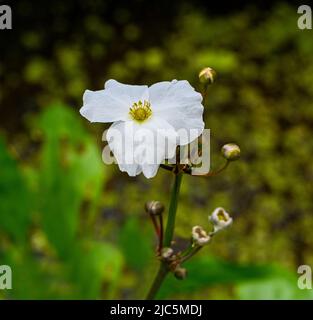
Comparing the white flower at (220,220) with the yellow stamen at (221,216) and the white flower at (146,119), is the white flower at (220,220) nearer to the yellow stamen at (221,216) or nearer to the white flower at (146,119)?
the yellow stamen at (221,216)

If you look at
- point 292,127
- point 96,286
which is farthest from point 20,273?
point 292,127

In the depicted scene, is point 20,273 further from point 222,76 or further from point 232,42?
point 232,42

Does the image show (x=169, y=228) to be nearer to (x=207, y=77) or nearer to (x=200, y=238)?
(x=200, y=238)

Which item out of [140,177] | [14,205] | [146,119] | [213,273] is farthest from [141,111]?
[140,177]

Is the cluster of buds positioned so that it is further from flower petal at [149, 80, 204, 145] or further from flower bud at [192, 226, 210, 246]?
flower petal at [149, 80, 204, 145]

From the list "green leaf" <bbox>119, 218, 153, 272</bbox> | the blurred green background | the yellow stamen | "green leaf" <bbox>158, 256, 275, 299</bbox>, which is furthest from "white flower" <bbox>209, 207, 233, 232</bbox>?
"green leaf" <bbox>119, 218, 153, 272</bbox>
